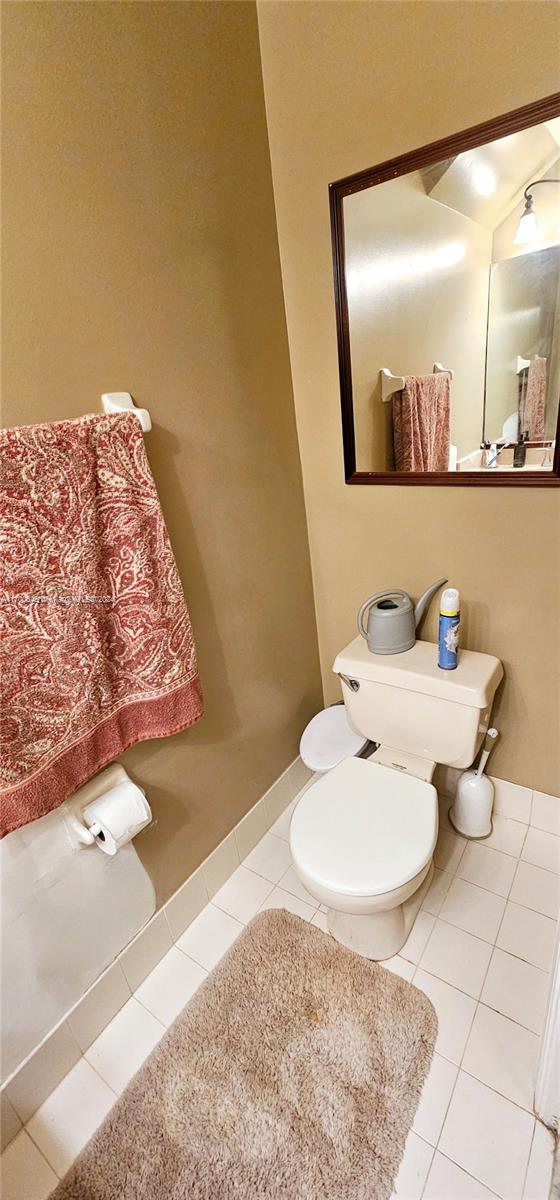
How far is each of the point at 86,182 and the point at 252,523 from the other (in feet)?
2.69

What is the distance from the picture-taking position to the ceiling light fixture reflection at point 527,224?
3.44ft

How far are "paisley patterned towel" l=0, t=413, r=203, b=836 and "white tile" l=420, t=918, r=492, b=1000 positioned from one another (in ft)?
3.10

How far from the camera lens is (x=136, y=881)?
3.95ft

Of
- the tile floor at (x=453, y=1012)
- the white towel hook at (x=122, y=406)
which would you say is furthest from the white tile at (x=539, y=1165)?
the white towel hook at (x=122, y=406)

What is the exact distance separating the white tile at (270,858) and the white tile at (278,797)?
0.07 meters

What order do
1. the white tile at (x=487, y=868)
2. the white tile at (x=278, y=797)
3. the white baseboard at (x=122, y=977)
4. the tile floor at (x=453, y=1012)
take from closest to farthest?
1. the tile floor at (x=453, y=1012)
2. the white baseboard at (x=122, y=977)
3. the white tile at (x=487, y=868)
4. the white tile at (x=278, y=797)

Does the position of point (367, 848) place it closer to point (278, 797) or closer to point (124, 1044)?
point (278, 797)

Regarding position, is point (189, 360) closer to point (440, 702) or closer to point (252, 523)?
point (252, 523)

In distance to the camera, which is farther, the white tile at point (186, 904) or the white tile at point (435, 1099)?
the white tile at point (186, 904)

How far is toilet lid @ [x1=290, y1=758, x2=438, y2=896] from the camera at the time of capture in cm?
110

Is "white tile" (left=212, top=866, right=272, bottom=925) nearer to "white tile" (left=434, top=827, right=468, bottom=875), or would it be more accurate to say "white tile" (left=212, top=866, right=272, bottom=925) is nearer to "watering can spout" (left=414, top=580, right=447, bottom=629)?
"white tile" (left=434, top=827, right=468, bottom=875)

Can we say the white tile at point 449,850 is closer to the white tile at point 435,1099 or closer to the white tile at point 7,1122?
the white tile at point 435,1099

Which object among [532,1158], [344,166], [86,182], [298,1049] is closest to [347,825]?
[298,1049]

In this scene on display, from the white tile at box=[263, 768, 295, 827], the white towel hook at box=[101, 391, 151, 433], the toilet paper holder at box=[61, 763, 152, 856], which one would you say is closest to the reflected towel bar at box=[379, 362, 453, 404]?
the white towel hook at box=[101, 391, 151, 433]
